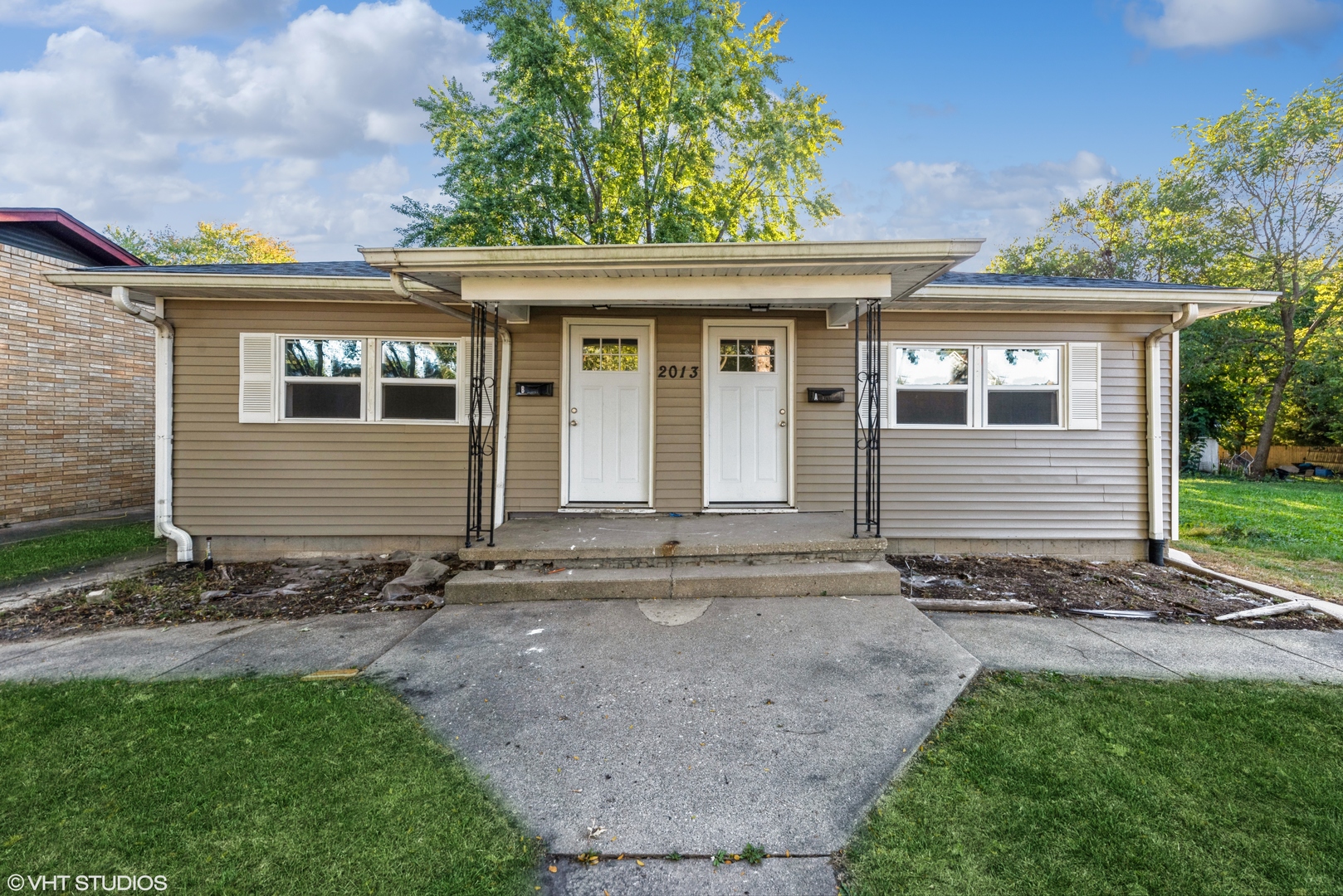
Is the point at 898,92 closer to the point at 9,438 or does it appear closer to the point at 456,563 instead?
the point at 456,563

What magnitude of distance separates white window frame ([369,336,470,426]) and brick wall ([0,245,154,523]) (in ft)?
18.8

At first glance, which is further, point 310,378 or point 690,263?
point 310,378

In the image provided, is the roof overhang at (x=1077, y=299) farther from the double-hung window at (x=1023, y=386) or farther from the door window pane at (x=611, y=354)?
the door window pane at (x=611, y=354)

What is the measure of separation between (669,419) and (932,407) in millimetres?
2725

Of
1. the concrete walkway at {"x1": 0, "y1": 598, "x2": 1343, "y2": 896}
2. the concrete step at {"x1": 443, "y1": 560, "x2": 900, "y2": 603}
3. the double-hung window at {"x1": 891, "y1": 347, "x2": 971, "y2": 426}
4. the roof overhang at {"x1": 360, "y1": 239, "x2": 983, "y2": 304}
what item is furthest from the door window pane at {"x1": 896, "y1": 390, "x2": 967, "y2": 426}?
the concrete walkway at {"x1": 0, "y1": 598, "x2": 1343, "y2": 896}

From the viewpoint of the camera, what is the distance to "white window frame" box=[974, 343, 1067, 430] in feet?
18.1

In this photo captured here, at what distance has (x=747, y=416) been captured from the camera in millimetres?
5590

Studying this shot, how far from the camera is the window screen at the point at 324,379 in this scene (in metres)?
5.43

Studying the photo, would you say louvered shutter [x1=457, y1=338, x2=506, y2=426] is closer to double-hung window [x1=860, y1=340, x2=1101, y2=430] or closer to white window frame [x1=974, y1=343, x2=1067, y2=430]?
double-hung window [x1=860, y1=340, x2=1101, y2=430]

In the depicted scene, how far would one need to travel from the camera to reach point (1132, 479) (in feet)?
18.3

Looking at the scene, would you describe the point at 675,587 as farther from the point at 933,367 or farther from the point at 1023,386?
the point at 1023,386

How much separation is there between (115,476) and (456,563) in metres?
8.20

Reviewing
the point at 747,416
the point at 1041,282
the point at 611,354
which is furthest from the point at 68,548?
the point at 1041,282

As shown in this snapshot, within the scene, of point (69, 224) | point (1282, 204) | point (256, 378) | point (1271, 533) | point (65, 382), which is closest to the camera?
point (256, 378)
